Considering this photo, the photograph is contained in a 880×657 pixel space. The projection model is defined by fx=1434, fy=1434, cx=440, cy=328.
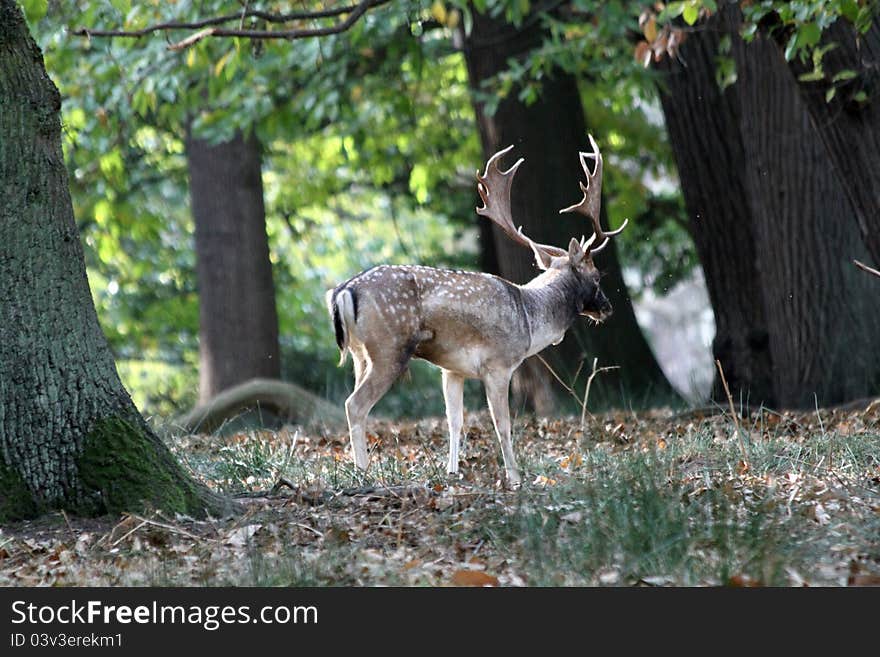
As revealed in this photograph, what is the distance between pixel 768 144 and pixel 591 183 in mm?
2906

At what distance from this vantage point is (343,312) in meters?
8.41

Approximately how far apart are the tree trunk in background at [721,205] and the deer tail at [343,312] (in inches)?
208

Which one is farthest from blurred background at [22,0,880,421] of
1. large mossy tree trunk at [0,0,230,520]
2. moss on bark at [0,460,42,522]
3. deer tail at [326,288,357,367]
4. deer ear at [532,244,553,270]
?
moss on bark at [0,460,42,522]

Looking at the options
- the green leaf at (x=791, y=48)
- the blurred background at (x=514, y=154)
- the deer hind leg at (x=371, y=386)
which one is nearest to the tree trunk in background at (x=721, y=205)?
the blurred background at (x=514, y=154)

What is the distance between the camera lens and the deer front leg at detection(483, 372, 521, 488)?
26.8 ft

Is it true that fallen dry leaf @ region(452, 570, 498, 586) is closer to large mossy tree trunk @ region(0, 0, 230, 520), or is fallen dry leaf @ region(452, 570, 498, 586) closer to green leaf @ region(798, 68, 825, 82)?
large mossy tree trunk @ region(0, 0, 230, 520)

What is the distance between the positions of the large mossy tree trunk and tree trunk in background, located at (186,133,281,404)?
9.47 meters

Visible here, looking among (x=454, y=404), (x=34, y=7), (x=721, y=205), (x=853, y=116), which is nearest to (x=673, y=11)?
(x=853, y=116)

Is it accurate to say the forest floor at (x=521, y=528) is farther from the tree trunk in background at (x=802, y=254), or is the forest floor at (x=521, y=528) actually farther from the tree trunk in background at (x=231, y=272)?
the tree trunk in background at (x=231, y=272)

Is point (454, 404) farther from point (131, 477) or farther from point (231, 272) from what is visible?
point (231, 272)

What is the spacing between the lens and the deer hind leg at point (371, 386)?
28.1 feet
